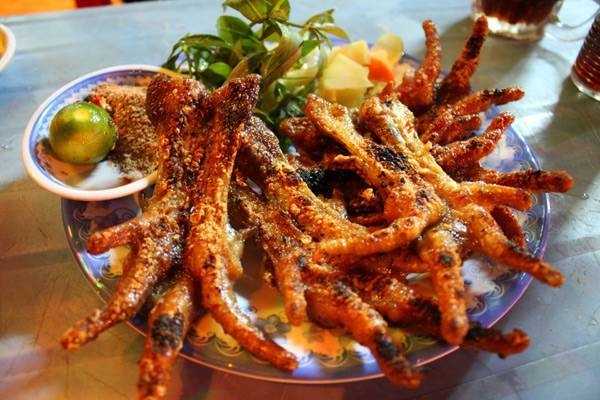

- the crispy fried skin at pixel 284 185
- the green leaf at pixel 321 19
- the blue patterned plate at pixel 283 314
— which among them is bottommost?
the blue patterned plate at pixel 283 314

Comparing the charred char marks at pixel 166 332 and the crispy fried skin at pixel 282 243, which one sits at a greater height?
the crispy fried skin at pixel 282 243

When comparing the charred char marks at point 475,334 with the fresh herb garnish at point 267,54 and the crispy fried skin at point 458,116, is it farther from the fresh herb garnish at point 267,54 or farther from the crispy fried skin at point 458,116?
the fresh herb garnish at point 267,54

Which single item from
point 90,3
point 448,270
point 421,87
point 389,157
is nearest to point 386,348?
point 448,270

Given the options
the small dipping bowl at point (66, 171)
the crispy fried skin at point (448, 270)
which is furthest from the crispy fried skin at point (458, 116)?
the small dipping bowl at point (66, 171)

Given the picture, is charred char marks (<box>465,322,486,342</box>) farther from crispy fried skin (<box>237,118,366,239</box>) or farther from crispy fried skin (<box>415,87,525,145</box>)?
crispy fried skin (<box>415,87,525,145</box>)

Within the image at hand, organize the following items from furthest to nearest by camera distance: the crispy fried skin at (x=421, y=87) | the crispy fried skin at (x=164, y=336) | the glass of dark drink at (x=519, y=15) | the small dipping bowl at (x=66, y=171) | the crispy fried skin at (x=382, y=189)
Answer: the glass of dark drink at (x=519, y=15), the crispy fried skin at (x=421, y=87), the small dipping bowl at (x=66, y=171), the crispy fried skin at (x=382, y=189), the crispy fried skin at (x=164, y=336)

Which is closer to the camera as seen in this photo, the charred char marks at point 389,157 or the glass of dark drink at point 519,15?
the charred char marks at point 389,157

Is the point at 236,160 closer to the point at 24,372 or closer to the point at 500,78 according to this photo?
the point at 24,372
